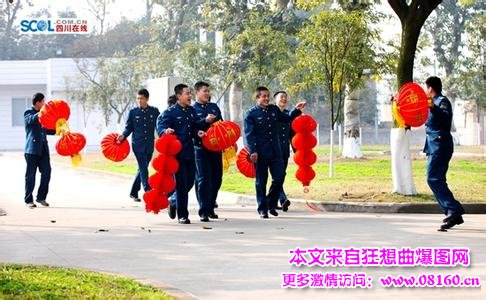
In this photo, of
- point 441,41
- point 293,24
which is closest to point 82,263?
point 293,24

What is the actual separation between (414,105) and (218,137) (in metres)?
2.93

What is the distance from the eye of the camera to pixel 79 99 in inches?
2381

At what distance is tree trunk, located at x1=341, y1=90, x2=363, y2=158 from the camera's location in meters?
36.1

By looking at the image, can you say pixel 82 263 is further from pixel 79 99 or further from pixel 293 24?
pixel 79 99

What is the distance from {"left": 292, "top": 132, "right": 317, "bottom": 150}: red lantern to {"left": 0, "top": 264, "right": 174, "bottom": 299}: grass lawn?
26.3 feet

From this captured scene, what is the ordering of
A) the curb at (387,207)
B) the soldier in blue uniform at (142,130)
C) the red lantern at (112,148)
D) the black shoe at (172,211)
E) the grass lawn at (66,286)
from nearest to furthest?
the grass lawn at (66,286) < the black shoe at (172,211) < the curb at (387,207) < the red lantern at (112,148) < the soldier in blue uniform at (142,130)

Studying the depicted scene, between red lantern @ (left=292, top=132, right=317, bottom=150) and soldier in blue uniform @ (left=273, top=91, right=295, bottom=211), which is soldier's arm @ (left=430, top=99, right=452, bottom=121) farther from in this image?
red lantern @ (left=292, top=132, right=317, bottom=150)

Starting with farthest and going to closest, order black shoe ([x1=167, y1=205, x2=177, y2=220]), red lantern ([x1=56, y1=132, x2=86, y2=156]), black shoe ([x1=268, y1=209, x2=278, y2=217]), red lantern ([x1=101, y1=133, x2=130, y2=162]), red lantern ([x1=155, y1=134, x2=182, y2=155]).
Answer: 1. red lantern ([x1=101, y1=133, x2=130, y2=162])
2. red lantern ([x1=56, y1=132, x2=86, y2=156])
3. black shoe ([x1=268, y1=209, x2=278, y2=217])
4. black shoe ([x1=167, y1=205, x2=177, y2=220])
5. red lantern ([x1=155, y1=134, x2=182, y2=155])

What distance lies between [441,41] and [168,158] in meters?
53.1

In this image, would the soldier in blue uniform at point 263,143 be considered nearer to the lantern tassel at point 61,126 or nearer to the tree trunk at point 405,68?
the tree trunk at point 405,68

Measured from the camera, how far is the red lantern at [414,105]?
43.8ft

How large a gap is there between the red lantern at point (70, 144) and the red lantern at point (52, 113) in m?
0.36

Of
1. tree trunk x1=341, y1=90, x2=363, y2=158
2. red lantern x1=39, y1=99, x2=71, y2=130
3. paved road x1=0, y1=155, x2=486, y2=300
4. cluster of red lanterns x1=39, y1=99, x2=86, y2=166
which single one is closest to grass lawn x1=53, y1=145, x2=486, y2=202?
paved road x1=0, y1=155, x2=486, y2=300

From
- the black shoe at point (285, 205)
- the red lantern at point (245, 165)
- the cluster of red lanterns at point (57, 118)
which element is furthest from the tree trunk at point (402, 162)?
the cluster of red lanterns at point (57, 118)
